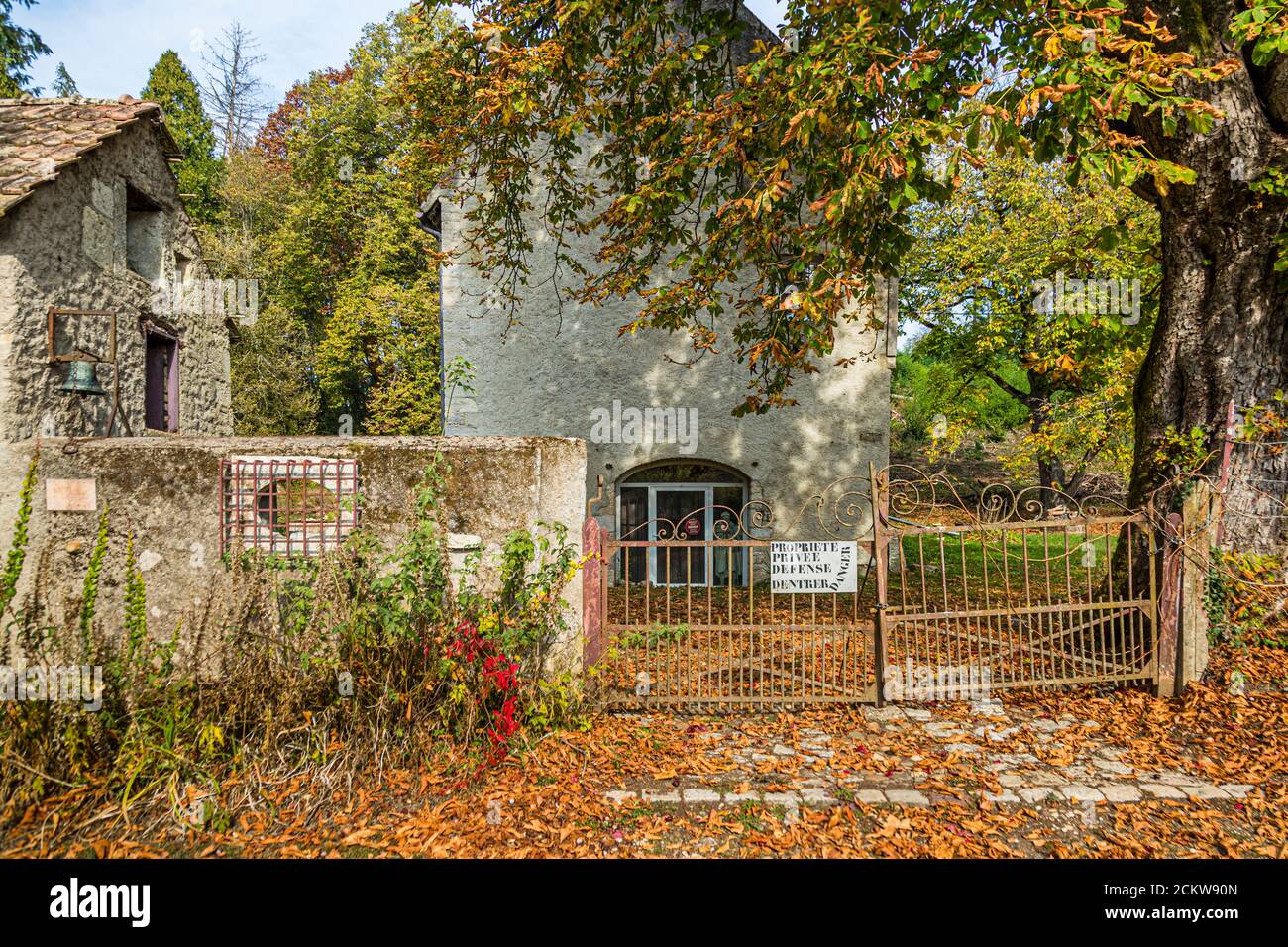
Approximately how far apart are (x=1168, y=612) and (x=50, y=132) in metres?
10.9

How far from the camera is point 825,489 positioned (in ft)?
34.9

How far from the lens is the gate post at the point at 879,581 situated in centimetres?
493

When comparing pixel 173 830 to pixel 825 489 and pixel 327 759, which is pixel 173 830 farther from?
pixel 825 489

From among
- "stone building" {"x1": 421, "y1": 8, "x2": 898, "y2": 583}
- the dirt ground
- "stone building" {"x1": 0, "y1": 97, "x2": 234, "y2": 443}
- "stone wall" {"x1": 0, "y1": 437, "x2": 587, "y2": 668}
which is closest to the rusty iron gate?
the dirt ground

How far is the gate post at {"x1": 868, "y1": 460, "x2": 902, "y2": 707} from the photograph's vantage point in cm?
493

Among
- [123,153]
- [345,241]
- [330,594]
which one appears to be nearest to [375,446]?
[330,594]

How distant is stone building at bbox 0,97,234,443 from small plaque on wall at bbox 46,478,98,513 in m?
0.95

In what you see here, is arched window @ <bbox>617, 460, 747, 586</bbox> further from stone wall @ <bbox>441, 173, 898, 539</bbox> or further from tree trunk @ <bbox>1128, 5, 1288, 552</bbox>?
tree trunk @ <bbox>1128, 5, 1288, 552</bbox>

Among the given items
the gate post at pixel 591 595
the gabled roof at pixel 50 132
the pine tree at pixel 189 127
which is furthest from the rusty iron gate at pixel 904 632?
the pine tree at pixel 189 127

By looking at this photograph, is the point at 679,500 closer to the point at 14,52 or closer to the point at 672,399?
the point at 672,399

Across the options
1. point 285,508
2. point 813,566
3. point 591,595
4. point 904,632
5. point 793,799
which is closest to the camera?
point 793,799

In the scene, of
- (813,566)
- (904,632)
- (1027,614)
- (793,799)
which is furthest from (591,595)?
(1027,614)

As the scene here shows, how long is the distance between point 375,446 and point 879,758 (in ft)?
13.1

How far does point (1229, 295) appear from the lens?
18.6ft
